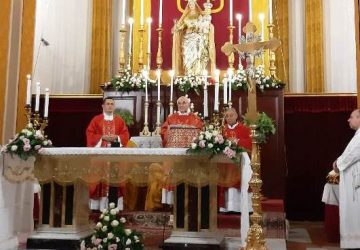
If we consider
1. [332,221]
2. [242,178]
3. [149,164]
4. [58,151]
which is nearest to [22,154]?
[58,151]

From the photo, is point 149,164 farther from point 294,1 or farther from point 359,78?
point 294,1

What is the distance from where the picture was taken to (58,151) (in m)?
6.00

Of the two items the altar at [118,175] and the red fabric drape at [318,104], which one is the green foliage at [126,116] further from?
the red fabric drape at [318,104]

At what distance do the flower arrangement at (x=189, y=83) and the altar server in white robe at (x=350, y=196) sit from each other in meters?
3.29

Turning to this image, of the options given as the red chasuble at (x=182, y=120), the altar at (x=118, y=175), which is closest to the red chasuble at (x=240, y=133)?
the red chasuble at (x=182, y=120)

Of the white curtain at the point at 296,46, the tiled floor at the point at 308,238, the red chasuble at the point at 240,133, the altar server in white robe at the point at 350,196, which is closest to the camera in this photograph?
the altar server in white robe at the point at 350,196

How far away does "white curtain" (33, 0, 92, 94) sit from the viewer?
12234 mm

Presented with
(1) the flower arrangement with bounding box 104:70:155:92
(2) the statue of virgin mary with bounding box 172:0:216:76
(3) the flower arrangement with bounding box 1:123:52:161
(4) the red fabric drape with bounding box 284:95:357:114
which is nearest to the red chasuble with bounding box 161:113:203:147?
(3) the flower arrangement with bounding box 1:123:52:161

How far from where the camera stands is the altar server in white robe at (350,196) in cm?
644

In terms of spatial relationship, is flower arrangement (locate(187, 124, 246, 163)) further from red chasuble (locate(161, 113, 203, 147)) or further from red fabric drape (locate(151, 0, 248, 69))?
red fabric drape (locate(151, 0, 248, 69))

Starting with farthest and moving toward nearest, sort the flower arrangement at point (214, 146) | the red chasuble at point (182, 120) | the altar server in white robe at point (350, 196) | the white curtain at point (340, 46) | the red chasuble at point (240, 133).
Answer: the white curtain at point (340, 46) < the red chasuble at point (240, 133) < the red chasuble at point (182, 120) < the altar server in white robe at point (350, 196) < the flower arrangement at point (214, 146)

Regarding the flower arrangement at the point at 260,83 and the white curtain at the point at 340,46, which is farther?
the white curtain at the point at 340,46

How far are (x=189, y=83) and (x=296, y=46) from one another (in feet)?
14.5

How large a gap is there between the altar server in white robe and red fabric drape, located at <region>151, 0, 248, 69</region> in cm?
474
